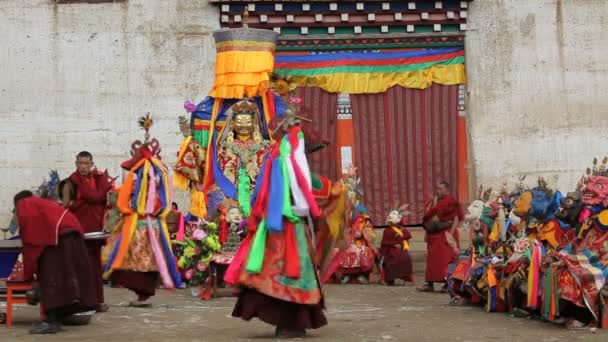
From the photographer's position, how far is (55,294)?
11.4 m

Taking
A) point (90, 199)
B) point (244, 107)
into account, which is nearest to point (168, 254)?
point (90, 199)

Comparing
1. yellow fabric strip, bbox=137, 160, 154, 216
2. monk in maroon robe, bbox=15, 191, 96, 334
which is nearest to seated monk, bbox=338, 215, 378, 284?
yellow fabric strip, bbox=137, 160, 154, 216

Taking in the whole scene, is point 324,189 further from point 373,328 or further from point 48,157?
point 48,157

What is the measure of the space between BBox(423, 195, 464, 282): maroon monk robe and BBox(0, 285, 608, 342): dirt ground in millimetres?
1046

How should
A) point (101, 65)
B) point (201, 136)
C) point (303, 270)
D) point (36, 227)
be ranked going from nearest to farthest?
point (303, 270) → point (36, 227) → point (201, 136) → point (101, 65)

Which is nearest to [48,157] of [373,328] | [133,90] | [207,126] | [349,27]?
[133,90]

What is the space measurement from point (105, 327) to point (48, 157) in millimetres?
7038

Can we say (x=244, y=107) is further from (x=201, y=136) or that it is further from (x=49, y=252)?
(x=49, y=252)

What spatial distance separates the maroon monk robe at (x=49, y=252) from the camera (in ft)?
37.5

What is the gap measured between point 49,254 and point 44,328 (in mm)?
641

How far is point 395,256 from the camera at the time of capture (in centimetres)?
1722

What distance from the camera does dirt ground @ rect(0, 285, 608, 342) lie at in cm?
1130

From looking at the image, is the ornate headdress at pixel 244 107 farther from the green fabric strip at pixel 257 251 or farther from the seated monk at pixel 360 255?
the green fabric strip at pixel 257 251

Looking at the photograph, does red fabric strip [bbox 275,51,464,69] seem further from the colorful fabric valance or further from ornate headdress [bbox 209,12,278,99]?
ornate headdress [bbox 209,12,278,99]
